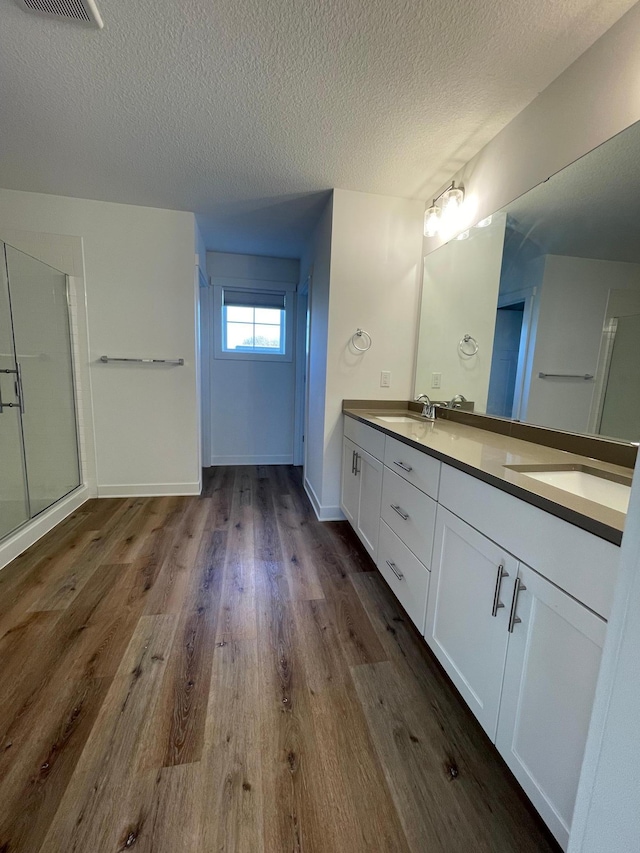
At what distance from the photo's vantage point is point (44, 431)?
2590 millimetres

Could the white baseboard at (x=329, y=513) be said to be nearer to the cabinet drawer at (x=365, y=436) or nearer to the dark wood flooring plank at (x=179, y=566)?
the cabinet drawer at (x=365, y=436)

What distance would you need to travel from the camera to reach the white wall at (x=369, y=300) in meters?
2.41

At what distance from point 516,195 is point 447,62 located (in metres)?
0.62

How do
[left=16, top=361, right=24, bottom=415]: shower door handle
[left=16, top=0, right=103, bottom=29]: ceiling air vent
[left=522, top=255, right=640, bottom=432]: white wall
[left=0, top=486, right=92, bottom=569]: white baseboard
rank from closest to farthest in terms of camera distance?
1. [left=16, top=0, right=103, bottom=29]: ceiling air vent
2. [left=522, top=255, right=640, bottom=432]: white wall
3. [left=0, top=486, right=92, bottom=569]: white baseboard
4. [left=16, top=361, right=24, bottom=415]: shower door handle

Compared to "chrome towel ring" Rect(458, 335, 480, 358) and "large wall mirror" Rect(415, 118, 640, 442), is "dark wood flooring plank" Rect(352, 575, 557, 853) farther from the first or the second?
"chrome towel ring" Rect(458, 335, 480, 358)

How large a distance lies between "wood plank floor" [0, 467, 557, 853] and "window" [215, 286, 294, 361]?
2519 mm

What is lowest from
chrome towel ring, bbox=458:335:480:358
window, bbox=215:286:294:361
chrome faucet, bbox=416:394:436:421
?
chrome faucet, bbox=416:394:436:421

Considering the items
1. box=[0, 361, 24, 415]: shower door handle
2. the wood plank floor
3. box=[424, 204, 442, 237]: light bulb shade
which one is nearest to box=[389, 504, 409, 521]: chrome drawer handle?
the wood plank floor

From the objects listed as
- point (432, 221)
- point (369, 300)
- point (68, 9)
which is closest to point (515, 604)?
point (369, 300)

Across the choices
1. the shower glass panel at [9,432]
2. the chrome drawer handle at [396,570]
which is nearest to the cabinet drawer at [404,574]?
the chrome drawer handle at [396,570]

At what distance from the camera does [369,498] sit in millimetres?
2023

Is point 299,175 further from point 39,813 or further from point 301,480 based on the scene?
point 39,813

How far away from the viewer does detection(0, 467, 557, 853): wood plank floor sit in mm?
877

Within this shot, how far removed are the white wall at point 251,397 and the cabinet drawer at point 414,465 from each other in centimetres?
248
